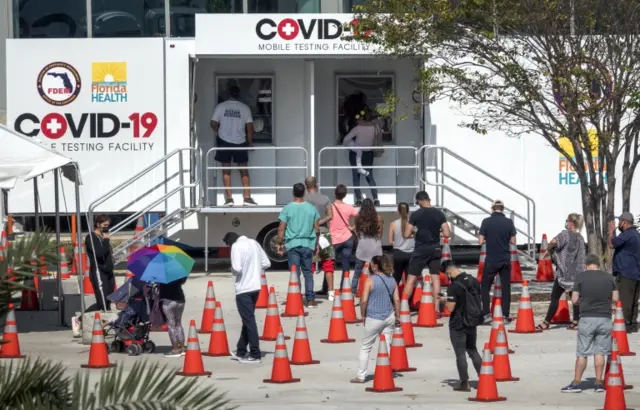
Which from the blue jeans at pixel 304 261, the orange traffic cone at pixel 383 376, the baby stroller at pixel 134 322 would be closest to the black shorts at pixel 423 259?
the blue jeans at pixel 304 261

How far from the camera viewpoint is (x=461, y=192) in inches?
838

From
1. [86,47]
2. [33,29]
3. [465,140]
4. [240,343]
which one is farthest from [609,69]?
[33,29]

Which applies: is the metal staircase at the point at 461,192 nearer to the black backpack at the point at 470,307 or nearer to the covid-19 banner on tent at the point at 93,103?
the covid-19 banner on tent at the point at 93,103

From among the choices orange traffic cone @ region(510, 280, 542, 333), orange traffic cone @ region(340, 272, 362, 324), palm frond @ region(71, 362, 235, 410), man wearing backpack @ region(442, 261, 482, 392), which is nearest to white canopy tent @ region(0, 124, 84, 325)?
orange traffic cone @ region(340, 272, 362, 324)

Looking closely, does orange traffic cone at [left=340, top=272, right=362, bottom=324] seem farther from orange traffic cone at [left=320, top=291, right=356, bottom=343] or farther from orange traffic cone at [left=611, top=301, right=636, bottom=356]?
orange traffic cone at [left=611, top=301, right=636, bottom=356]

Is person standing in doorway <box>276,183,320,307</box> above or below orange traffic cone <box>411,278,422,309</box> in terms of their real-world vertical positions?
above

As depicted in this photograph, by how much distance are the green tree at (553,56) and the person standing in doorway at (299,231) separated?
2.47 meters

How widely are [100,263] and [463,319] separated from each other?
5.99 m

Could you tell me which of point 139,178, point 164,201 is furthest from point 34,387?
point 164,201

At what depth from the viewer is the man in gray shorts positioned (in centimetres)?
1108

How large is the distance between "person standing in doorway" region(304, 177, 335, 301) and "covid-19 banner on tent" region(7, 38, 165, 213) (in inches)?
152

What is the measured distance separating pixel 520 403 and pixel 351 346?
357 centimetres

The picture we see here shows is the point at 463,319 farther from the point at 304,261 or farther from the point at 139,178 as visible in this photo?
the point at 139,178

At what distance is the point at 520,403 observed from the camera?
35.3 feet
